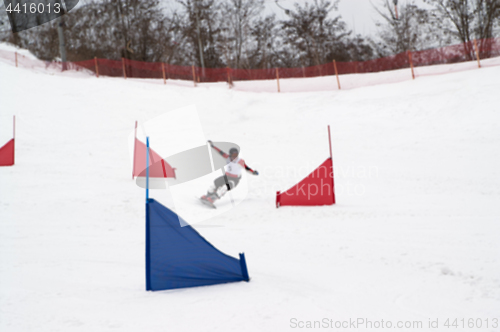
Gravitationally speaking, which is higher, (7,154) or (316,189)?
(7,154)

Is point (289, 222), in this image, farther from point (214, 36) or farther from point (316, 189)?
point (214, 36)

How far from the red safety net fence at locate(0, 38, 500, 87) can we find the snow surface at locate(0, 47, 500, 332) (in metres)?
3.50

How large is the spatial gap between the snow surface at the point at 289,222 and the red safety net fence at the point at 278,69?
11.5 feet

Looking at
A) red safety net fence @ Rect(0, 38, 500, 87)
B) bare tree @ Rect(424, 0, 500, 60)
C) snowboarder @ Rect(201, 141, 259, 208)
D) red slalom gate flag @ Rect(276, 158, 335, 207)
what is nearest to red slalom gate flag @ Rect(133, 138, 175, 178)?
snowboarder @ Rect(201, 141, 259, 208)

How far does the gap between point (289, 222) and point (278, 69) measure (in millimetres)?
17605

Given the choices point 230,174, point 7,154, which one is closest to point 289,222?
point 230,174

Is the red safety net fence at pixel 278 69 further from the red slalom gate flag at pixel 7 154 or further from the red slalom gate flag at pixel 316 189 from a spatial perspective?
the red slalom gate flag at pixel 7 154

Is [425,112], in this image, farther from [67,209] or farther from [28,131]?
[28,131]

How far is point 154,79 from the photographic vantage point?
972 inches

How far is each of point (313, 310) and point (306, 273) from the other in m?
1.10

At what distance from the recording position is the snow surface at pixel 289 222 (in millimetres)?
3564

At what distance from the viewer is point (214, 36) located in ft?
115

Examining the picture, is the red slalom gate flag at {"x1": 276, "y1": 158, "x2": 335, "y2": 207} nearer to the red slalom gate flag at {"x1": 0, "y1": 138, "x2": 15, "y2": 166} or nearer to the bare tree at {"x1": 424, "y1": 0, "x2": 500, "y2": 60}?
the red slalom gate flag at {"x1": 0, "y1": 138, "x2": 15, "y2": 166}

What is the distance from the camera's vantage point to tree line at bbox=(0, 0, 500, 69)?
3269cm
